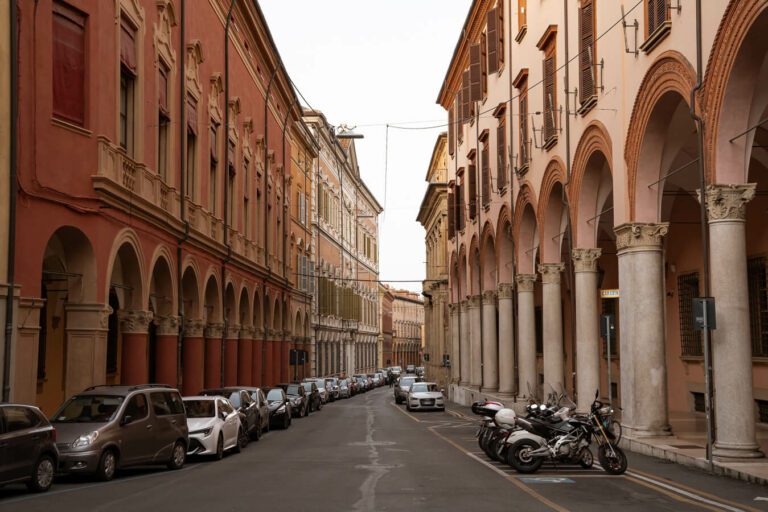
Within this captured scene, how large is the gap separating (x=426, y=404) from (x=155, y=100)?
20758mm

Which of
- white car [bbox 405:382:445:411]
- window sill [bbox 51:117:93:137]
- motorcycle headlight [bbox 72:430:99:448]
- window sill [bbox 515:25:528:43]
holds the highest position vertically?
window sill [bbox 515:25:528:43]

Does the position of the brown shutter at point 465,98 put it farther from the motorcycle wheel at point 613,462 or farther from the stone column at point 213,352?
the motorcycle wheel at point 613,462

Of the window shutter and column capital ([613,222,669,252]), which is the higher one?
the window shutter

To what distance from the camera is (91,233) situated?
1838 cm

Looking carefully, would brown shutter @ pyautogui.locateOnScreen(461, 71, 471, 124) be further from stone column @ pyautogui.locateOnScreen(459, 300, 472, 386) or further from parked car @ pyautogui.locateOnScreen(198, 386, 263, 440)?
parked car @ pyautogui.locateOnScreen(198, 386, 263, 440)

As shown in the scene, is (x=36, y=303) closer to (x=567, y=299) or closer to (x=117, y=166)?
(x=117, y=166)

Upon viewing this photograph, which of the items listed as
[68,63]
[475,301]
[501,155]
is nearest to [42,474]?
A: [68,63]

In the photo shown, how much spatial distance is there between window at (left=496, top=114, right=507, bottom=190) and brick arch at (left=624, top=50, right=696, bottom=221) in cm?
1387

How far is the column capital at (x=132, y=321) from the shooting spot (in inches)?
848

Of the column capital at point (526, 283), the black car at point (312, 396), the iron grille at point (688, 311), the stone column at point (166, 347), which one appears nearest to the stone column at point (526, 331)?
the column capital at point (526, 283)

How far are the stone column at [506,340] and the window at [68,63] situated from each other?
1930cm

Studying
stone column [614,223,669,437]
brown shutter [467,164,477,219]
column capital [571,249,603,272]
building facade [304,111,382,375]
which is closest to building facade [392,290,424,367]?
building facade [304,111,382,375]

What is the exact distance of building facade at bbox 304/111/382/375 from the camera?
65750 millimetres

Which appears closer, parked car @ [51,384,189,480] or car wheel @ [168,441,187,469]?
parked car @ [51,384,189,480]
